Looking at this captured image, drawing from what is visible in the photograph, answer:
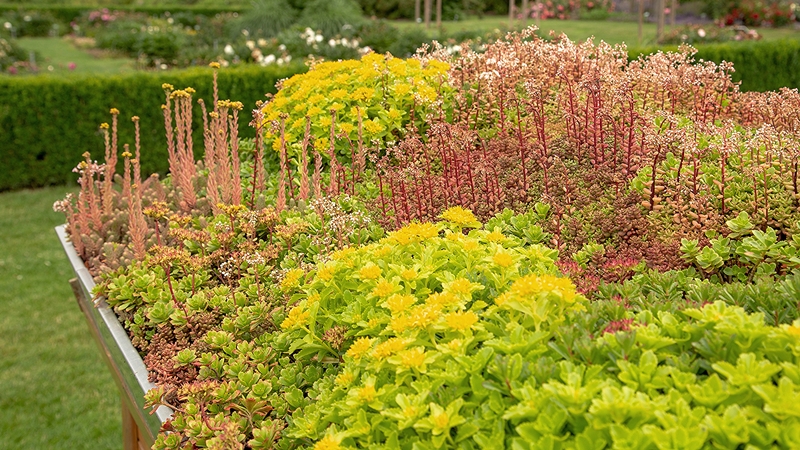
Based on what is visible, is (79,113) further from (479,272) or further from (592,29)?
(592,29)

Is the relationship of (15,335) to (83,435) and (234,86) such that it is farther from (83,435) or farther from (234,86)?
(234,86)

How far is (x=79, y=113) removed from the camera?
886 cm

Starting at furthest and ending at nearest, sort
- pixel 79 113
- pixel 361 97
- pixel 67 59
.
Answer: pixel 67 59, pixel 79 113, pixel 361 97

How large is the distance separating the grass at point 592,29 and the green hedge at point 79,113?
9.33 m

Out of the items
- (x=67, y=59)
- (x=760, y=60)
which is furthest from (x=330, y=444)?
(x=67, y=59)

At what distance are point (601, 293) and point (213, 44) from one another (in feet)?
48.9

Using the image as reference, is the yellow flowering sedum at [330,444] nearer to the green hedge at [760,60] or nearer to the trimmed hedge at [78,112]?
the trimmed hedge at [78,112]

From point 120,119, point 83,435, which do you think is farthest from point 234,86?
point 83,435

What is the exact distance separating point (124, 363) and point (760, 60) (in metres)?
10.5

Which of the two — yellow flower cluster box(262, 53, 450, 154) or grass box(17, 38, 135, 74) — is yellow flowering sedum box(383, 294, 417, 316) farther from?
grass box(17, 38, 135, 74)

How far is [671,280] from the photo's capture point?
7.00 feet

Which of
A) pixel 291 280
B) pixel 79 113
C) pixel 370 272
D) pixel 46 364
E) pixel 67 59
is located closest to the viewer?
pixel 370 272

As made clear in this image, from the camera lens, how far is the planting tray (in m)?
2.42

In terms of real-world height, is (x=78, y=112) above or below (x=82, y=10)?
below
